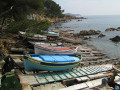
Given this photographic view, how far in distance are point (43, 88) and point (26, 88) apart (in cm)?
151

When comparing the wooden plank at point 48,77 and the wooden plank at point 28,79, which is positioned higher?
the wooden plank at point 28,79

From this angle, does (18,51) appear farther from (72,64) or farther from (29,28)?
(72,64)

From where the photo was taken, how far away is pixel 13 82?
5.42 meters

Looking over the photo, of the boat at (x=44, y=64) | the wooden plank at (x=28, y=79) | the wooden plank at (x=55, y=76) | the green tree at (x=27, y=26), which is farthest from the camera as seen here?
the green tree at (x=27, y=26)

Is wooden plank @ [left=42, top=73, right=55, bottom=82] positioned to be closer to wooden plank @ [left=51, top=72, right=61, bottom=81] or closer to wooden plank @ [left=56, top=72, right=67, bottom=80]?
wooden plank @ [left=51, top=72, right=61, bottom=81]

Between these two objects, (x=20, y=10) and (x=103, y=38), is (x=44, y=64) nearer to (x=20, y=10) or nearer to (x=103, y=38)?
(x=20, y=10)

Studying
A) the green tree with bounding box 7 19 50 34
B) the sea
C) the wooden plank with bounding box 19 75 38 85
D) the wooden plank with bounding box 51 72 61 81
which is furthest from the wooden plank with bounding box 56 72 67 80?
the sea

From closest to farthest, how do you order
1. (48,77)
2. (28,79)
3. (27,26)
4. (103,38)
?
(28,79), (48,77), (27,26), (103,38)

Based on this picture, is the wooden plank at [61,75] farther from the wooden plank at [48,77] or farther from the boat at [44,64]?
the wooden plank at [48,77]

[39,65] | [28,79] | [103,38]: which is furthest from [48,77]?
[103,38]

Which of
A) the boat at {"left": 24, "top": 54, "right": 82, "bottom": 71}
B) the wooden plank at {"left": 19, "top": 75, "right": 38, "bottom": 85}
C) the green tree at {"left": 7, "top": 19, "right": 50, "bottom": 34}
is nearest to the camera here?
the wooden plank at {"left": 19, "top": 75, "right": 38, "bottom": 85}

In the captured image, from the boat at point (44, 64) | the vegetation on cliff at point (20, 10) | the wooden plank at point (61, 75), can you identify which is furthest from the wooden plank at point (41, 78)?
the vegetation on cliff at point (20, 10)

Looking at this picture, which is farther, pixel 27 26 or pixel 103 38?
pixel 103 38

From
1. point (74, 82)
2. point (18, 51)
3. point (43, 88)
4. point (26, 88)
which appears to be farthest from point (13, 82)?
point (18, 51)
